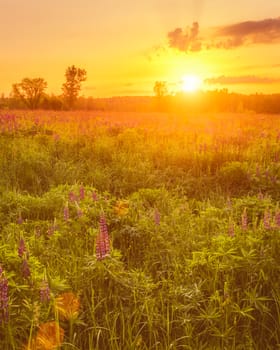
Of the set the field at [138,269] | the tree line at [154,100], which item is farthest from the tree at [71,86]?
the field at [138,269]

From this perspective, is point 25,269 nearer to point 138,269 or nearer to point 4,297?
point 4,297

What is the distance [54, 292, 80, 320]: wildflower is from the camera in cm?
248

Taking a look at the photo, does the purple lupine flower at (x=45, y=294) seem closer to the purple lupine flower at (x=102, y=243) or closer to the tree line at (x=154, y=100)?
the purple lupine flower at (x=102, y=243)

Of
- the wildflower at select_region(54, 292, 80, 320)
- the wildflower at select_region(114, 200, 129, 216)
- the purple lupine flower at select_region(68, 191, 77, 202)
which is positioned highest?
the purple lupine flower at select_region(68, 191, 77, 202)

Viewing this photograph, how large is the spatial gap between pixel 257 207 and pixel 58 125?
900 centimetres

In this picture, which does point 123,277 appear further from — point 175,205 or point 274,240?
point 175,205

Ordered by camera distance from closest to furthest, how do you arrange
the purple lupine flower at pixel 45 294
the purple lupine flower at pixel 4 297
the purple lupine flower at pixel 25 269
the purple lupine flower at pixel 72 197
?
the purple lupine flower at pixel 4 297 → the purple lupine flower at pixel 45 294 → the purple lupine flower at pixel 25 269 → the purple lupine flower at pixel 72 197

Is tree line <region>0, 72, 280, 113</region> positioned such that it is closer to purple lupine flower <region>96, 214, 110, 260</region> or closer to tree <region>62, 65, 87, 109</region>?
tree <region>62, 65, 87, 109</region>

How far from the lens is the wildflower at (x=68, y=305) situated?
248 cm

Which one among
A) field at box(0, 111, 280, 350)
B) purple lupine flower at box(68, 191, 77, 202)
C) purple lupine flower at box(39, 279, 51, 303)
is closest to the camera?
purple lupine flower at box(39, 279, 51, 303)

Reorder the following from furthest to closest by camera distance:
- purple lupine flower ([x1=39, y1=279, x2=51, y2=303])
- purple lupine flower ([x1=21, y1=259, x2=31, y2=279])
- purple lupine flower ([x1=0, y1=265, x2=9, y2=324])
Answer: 1. purple lupine flower ([x1=21, y1=259, x2=31, y2=279])
2. purple lupine flower ([x1=39, y1=279, x2=51, y2=303])
3. purple lupine flower ([x1=0, y1=265, x2=9, y2=324])

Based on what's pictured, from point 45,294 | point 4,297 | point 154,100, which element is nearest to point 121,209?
point 45,294

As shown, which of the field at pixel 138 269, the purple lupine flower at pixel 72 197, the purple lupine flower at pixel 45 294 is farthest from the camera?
the purple lupine flower at pixel 72 197

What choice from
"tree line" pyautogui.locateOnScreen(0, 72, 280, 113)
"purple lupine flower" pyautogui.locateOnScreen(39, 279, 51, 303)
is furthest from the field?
"tree line" pyautogui.locateOnScreen(0, 72, 280, 113)
